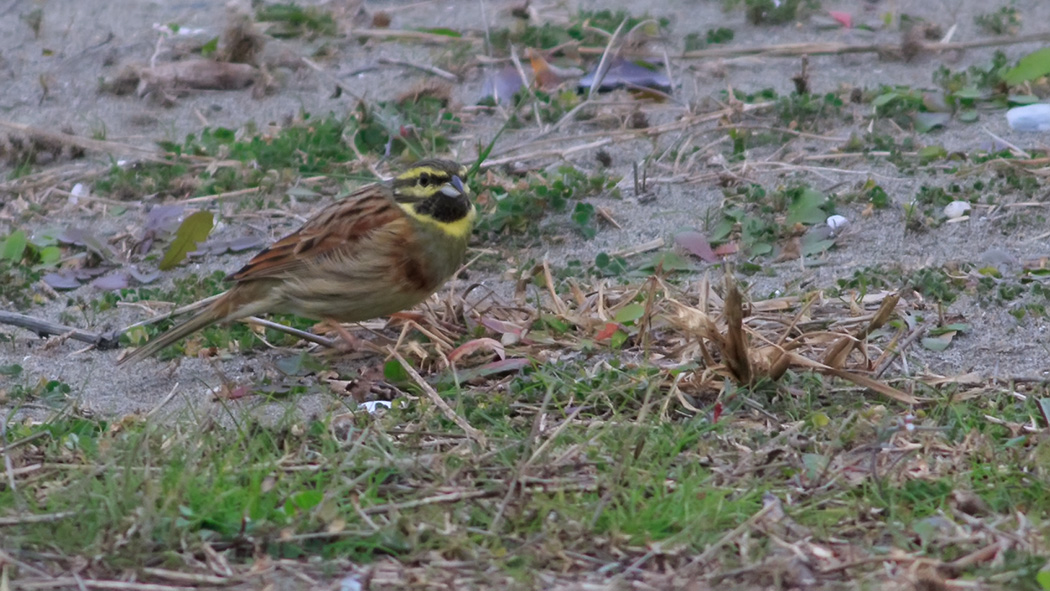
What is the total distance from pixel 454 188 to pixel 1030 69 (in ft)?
13.1

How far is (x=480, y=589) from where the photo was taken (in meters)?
3.87

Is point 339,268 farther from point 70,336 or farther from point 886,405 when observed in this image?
point 886,405

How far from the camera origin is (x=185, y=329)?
6.16m

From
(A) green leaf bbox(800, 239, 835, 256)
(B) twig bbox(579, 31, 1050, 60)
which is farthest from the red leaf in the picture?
(A) green leaf bbox(800, 239, 835, 256)

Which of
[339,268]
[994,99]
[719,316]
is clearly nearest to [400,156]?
[339,268]

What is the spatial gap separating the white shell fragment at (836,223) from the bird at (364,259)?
71.5 inches

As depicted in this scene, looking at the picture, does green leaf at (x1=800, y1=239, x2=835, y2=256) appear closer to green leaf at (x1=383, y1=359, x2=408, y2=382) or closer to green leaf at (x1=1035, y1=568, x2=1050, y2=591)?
green leaf at (x1=383, y1=359, x2=408, y2=382)

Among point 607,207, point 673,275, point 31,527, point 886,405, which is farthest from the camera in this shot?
point 607,207

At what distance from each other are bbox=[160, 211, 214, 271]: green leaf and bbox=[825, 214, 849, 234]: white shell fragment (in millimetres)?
3162

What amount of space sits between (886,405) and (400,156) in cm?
399

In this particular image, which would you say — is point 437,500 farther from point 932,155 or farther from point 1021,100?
point 1021,100

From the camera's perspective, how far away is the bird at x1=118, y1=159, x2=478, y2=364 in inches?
239

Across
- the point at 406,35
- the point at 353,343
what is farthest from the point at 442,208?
the point at 406,35

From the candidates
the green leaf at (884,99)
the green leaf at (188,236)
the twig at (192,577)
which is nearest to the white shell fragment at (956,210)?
the green leaf at (884,99)
